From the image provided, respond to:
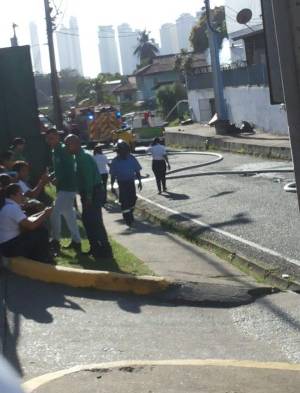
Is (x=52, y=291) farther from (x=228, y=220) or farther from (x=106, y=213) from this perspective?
(x=106, y=213)

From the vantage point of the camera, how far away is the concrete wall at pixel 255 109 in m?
33.3

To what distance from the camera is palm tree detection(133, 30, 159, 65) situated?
406 feet

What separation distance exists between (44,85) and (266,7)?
120 meters

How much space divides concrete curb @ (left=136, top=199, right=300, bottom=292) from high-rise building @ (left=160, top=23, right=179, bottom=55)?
455 feet

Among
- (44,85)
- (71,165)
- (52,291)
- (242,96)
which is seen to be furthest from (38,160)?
(44,85)

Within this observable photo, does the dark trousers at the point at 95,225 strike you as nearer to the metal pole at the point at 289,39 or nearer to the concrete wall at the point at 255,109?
the metal pole at the point at 289,39

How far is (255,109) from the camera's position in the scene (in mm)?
36406

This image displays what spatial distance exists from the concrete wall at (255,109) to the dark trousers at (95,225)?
20.5 metres

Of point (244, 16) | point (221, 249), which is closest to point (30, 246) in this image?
point (221, 249)

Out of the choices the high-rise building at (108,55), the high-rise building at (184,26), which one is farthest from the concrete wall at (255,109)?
the high-rise building at (108,55)

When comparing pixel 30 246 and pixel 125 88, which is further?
pixel 125 88

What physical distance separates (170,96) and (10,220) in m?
55.0

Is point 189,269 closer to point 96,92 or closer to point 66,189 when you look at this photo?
point 66,189

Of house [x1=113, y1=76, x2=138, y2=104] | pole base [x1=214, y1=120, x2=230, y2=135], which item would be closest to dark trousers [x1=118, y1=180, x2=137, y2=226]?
pole base [x1=214, y1=120, x2=230, y2=135]
